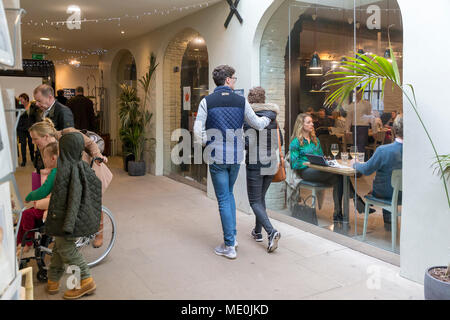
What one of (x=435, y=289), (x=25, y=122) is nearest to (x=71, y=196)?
(x=435, y=289)

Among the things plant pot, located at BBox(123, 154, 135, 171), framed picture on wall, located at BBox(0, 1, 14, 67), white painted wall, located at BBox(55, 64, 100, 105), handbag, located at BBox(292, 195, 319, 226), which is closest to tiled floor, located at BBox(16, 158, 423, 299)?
handbag, located at BBox(292, 195, 319, 226)

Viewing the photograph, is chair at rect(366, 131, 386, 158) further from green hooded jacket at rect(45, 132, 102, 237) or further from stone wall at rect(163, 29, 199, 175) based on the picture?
stone wall at rect(163, 29, 199, 175)

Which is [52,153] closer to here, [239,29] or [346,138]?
[346,138]

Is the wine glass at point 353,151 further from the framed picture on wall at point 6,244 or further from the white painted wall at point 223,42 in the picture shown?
the framed picture on wall at point 6,244

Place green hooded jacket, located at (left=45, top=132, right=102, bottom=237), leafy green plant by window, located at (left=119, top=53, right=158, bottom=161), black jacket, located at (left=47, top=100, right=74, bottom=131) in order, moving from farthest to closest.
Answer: leafy green plant by window, located at (left=119, top=53, right=158, bottom=161)
black jacket, located at (left=47, top=100, right=74, bottom=131)
green hooded jacket, located at (left=45, top=132, right=102, bottom=237)

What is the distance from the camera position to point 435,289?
2549 mm

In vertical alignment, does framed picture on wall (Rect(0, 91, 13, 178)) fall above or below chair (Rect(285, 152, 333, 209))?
above

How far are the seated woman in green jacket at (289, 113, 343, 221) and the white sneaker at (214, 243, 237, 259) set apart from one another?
124cm

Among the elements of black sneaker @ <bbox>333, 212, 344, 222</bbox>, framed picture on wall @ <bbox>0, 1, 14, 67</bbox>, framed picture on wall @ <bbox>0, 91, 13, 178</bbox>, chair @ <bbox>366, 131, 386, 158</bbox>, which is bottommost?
black sneaker @ <bbox>333, 212, 344, 222</bbox>

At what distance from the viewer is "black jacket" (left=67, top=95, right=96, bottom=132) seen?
8.70 m

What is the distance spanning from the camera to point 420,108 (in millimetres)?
3066

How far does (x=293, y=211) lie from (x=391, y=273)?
1.62 metres

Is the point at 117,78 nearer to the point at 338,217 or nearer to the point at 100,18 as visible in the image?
the point at 100,18

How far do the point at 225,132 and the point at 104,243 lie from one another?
1484 mm
